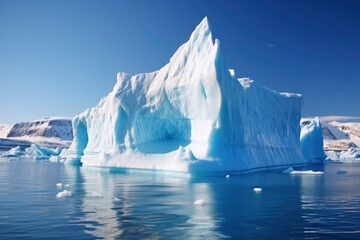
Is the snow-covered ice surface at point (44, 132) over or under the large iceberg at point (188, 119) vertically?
over

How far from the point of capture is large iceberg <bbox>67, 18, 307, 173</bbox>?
2092 centimetres

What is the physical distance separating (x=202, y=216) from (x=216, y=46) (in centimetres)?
1398

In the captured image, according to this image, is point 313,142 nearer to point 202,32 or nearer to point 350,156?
point 350,156

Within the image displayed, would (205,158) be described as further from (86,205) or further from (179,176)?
(86,205)

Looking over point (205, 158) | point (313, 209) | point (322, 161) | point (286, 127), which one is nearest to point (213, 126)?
point (205, 158)

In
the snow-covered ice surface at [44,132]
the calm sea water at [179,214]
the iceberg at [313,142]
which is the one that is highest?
the snow-covered ice surface at [44,132]

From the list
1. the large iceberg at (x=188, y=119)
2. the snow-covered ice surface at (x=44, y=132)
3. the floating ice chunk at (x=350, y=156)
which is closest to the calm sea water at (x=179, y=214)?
the large iceberg at (x=188, y=119)

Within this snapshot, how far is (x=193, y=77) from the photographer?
22.3m

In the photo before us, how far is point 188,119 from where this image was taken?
2328 centimetres

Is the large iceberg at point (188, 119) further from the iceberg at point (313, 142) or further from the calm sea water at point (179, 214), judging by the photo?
the iceberg at point (313, 142)

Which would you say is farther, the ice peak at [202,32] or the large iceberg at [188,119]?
the ice peak at [202,32]

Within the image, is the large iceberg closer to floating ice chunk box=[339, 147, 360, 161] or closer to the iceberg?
the iceberg

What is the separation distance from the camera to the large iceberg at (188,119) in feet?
68.6

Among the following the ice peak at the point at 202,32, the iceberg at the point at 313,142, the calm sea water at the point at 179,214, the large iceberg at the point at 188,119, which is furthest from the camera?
the iceberg at the point at 313,142
